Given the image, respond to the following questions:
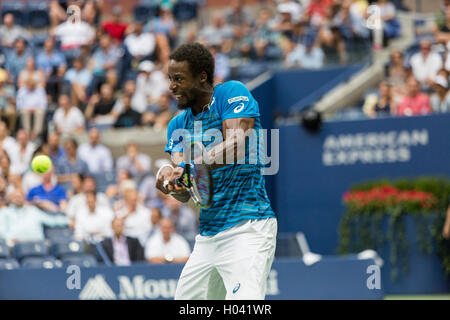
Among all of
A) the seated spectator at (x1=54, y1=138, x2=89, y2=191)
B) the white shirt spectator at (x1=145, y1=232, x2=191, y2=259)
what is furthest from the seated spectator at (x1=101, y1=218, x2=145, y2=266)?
the seated spectator at (x1=54, y1=138, x2=89, y2=191)

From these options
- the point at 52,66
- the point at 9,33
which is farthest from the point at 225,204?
the point at 9,33

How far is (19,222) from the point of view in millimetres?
11586

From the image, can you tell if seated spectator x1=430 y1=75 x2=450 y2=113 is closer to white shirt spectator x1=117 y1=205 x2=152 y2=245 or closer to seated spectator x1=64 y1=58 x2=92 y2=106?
white shirt spectator x1=117 y1=205 x2=152 y2=245

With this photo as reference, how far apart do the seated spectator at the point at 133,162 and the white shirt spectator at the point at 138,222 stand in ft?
5.06

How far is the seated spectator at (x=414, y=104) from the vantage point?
13.3m

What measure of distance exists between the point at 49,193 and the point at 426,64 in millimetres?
6133

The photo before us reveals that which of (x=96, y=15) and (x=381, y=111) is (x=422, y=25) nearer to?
(x=381, y=111)

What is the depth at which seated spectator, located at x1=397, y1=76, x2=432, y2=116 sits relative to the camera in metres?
13.3

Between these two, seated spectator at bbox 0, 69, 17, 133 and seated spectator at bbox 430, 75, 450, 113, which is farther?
seated spectator at bbox 0, 69, 17, 133

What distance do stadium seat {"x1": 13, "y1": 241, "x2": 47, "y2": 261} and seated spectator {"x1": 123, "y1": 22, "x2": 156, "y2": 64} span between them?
21.7 ft

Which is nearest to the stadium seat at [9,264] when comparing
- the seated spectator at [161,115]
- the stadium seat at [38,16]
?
the seated spectator at [161,115]

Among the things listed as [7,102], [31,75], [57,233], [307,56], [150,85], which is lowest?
[57,233]

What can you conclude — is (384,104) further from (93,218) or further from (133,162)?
(93,218)

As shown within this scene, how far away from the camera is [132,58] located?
1712 cm
